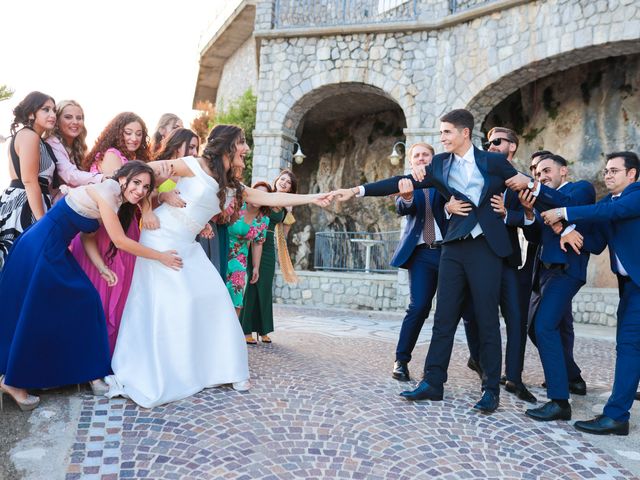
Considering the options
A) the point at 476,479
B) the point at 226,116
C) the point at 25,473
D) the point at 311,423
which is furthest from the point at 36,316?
the point at 226,116

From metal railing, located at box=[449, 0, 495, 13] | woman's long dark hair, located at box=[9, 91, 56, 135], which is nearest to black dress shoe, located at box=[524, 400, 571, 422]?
woman's long dark hair, located at box=[9, 91, 56, 135]

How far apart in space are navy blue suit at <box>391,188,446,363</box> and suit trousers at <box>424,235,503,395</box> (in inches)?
20.9

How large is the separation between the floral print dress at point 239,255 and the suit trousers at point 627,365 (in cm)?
307

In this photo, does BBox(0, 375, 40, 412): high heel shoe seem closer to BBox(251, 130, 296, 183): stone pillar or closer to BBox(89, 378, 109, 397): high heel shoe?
BBox(89, 378, 109, 397): high heel shoe

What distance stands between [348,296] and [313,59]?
515 centimetres

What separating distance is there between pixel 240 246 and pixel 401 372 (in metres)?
1.95

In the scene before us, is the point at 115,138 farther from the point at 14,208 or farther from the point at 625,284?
the point at 625,284

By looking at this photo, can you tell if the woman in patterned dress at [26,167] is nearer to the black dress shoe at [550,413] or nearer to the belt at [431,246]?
the belt at [431,246]

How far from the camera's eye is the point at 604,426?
3.08m

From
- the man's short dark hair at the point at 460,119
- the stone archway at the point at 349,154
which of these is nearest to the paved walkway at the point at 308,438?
the man's short dark hair at the point at 460,119

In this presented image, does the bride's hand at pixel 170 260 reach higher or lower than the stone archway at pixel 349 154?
lower

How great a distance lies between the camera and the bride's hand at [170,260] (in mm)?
3297

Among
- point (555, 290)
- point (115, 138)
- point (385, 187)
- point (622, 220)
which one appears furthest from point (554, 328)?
point (115, 138)

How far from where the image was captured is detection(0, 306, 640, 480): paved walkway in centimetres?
235
